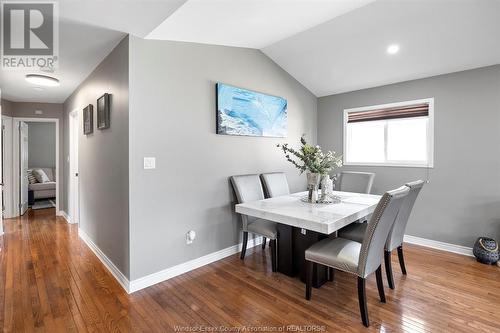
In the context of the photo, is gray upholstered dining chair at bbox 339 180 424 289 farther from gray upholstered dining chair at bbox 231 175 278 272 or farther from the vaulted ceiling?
the vaulted ceiling

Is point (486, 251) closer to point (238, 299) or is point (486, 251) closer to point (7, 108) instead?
point (238, 299)

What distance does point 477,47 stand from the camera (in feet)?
8.84

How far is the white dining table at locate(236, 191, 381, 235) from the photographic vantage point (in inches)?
76.9

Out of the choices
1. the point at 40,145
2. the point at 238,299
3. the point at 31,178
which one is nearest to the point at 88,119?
the point at 238,299

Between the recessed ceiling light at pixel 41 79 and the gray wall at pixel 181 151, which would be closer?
the gray wall at pixel 181 151

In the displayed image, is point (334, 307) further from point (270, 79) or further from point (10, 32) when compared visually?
point (10, 32)

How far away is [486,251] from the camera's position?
2795 millimetres

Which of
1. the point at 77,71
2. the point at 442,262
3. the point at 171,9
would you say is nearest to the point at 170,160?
the point at 171,9

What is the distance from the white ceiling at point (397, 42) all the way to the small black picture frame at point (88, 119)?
7.79 feet

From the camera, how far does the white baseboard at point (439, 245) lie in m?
3.10

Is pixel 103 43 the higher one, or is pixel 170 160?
pixel 103 43

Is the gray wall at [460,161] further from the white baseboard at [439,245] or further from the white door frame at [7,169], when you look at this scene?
the white door frame at [7,169]

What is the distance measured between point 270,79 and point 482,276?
3244 mm

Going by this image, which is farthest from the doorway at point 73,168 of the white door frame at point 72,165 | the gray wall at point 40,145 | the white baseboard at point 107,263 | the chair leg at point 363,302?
the chair leg at point 363,302
